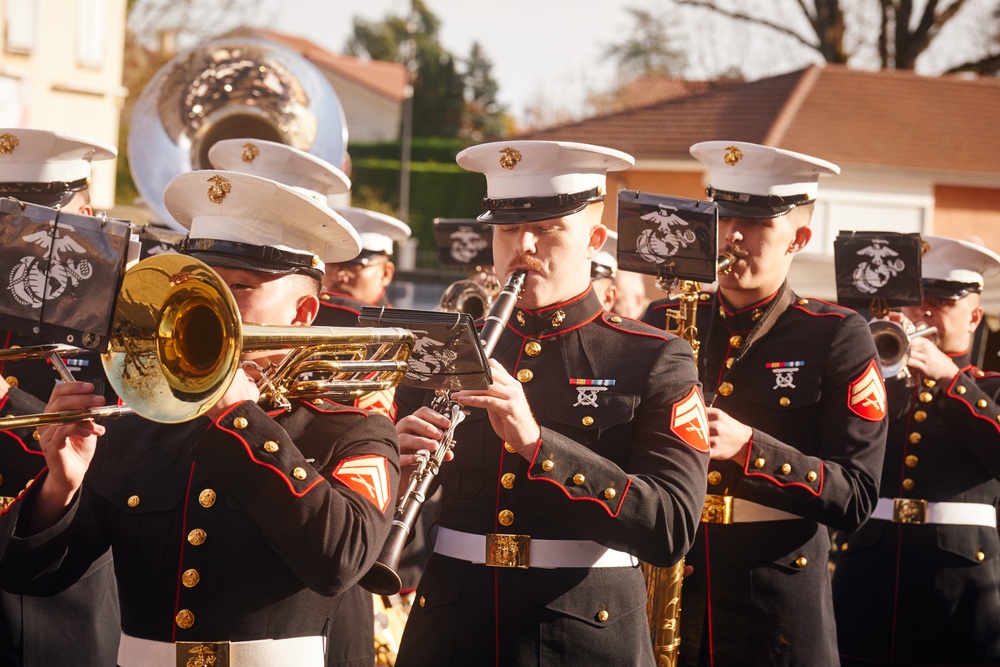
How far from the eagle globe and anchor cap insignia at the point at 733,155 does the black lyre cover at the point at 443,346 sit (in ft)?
6.18

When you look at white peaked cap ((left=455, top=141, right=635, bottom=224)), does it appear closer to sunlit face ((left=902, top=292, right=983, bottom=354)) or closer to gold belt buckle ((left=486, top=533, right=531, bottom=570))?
gold belt buckle ((left=486, top=533, right=531, bottom=570))

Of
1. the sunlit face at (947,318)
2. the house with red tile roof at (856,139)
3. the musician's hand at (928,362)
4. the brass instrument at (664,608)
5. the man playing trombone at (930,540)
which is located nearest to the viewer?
the brass instrument at (664,608)

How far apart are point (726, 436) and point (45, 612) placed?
86.8 inches

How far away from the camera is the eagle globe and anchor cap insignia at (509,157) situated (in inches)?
144

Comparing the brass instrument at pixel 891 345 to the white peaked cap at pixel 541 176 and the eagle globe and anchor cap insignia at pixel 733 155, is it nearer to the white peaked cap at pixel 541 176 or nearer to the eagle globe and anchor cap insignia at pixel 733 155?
the eagle globe and anchor cap insignia at pixel 733 155

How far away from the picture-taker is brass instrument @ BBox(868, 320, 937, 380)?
16.9 feet

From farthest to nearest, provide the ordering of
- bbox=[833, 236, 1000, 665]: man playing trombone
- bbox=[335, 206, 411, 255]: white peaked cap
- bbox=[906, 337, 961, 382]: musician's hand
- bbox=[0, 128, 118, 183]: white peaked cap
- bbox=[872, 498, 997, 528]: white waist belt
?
bbox=[335, 206, 411, 255]: white peaked cap
bbox=[872, 498, 997, 528]: white waist belt
bbox=[833, 236, 1000, 665]: man playing trombone
bbox=[906, 337, 961, 382]: musician's hand
bbox=[0, 128, 118, 183]: white peaked cap

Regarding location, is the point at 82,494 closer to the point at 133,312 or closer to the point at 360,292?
the point at 133,312

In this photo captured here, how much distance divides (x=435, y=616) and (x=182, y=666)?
29.6 inches

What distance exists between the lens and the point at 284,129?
8359 millimetres

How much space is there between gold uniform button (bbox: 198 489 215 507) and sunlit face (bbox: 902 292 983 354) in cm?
374

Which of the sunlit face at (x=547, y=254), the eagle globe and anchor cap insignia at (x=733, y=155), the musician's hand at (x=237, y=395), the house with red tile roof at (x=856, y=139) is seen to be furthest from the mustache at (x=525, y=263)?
the house with red tile roof at (x=856, y=139)

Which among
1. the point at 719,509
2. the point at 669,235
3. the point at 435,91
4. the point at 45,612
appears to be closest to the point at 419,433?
the point at 669,235

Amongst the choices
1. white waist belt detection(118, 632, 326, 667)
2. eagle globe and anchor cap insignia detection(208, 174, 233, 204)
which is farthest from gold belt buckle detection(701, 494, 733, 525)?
eagle globe and anchor cap insignia detection(208, 174, 233, 204)
